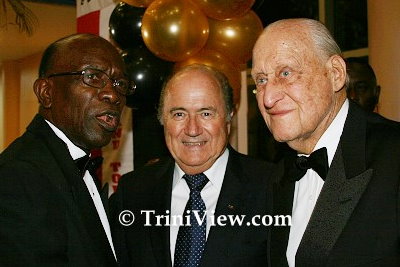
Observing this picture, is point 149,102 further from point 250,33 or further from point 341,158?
point 341,158

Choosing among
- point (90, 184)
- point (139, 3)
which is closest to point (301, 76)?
point (90, 184)

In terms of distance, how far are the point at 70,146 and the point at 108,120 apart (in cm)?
18

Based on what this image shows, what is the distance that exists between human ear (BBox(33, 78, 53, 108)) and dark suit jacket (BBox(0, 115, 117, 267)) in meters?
0.09

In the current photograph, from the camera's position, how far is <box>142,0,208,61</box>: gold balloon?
10.1ft

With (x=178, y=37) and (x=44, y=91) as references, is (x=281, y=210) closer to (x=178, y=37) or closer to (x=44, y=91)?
(x=44, y=91)

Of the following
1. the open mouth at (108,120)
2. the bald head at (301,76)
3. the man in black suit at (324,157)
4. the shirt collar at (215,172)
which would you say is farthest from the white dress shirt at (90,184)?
the bald head at (301,76)

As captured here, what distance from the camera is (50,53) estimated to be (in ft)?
6.54

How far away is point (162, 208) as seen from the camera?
2.20 metres

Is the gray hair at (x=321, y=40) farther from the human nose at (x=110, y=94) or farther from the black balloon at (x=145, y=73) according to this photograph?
the black balloon at (x=145, y=73)

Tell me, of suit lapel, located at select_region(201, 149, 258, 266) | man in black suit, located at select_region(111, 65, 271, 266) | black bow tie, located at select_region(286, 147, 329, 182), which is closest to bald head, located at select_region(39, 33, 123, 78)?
man in black suit, located at select_region(111, 65, 271, 266)

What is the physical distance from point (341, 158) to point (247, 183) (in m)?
0.67

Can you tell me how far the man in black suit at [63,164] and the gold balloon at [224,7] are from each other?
113cm

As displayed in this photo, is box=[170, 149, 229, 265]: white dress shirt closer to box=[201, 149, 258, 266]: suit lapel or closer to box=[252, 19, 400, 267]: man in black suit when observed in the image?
box=[201, 149, 258, 266]: suit lapel

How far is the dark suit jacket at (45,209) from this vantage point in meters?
1.53
